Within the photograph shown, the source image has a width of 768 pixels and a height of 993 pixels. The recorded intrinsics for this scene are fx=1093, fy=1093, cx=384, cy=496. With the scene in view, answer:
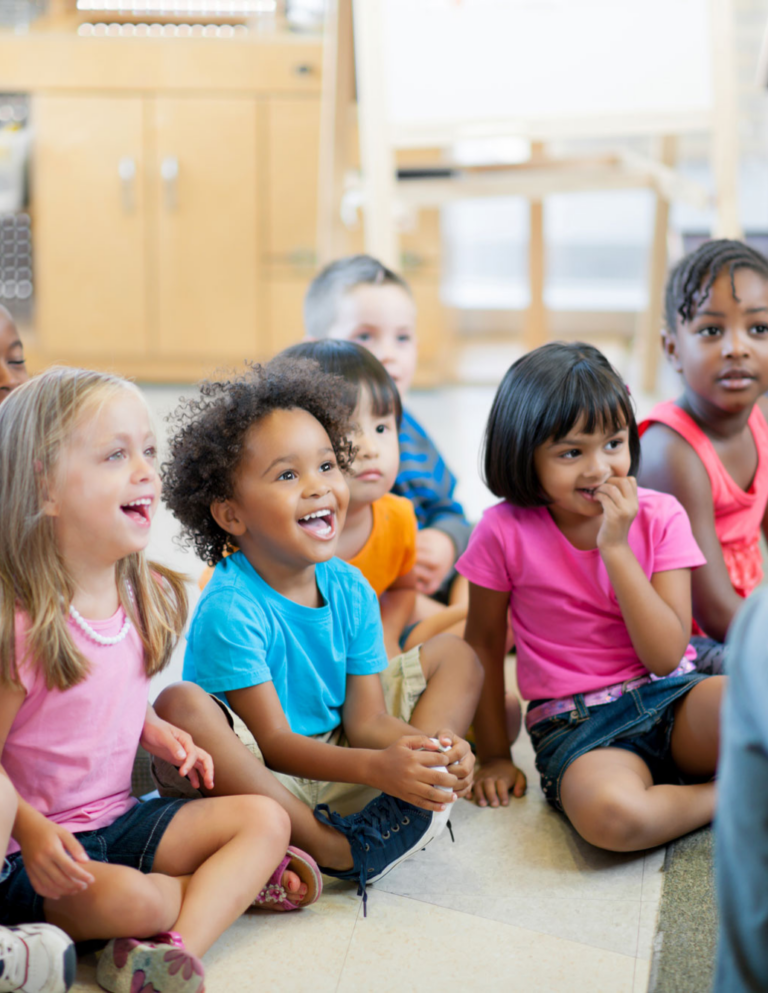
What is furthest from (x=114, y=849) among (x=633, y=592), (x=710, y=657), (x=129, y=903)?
(x=710, y=657)

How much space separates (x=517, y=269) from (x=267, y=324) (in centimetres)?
177

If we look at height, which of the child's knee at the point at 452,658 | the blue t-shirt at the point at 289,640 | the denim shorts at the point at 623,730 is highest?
the blue t-shirt at the point at 289,640

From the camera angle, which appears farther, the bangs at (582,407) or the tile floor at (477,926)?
the bangs at (582,407)

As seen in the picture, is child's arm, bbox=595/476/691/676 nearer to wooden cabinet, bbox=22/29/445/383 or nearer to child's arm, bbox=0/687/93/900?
child's arm, bbox=0/687/93/900

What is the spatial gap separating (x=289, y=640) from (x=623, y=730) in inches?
13.6

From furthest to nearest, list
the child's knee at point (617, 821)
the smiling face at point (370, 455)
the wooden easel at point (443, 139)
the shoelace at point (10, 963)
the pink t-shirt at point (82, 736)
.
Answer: the wooden easel at point (443, 139) < the smiling face at point (370, 455) < the child's knee at point (617, 821) < the pink t-shirt at point (82, 736) < the shoelace at point (10, 963)

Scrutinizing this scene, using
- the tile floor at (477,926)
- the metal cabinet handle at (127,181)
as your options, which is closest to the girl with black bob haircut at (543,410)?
the tile floor at (477,926)

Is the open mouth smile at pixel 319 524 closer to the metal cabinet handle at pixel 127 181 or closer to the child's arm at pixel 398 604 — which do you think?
the child's arm at pixel 398 604

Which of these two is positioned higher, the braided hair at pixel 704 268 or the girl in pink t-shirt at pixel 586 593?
the braided hair at pixel 704 268

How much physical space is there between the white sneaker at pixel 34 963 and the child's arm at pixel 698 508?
31.7 inches

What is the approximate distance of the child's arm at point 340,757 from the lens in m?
0.91

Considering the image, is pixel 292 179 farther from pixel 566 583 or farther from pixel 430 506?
pixel 566 583

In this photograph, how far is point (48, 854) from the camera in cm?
79

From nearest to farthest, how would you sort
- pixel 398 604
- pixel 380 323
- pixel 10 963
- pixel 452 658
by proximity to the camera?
pixel 10 963, pixel 452 658, pixel 398 604, pixel 380 323
